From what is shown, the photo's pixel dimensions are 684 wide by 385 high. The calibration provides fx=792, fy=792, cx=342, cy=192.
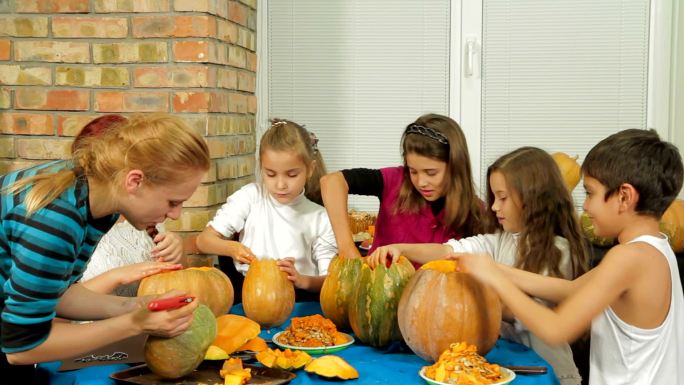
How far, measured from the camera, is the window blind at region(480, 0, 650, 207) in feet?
13.0

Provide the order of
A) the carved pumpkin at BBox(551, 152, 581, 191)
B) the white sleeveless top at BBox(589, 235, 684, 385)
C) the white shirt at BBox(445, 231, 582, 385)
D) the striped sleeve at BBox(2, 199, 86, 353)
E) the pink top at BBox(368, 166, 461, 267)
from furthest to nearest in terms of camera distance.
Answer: the carved pumpkin at BBox(551, 152, 581, 191), the pink top at BBox(368, 166, 461, 267), the white shirt at BBox(445, 231, 582, 385), the white sleeveless top at BBox(589, 235, 684, 385), the striped sleeve at BBox(2, 199, 86, 353)

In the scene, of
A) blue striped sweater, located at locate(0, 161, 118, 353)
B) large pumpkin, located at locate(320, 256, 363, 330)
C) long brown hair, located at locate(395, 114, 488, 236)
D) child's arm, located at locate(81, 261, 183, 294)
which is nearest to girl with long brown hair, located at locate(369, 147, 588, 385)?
long brown hair, located at locate(395, 114, 488, 236)

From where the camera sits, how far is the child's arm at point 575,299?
169 centimetres

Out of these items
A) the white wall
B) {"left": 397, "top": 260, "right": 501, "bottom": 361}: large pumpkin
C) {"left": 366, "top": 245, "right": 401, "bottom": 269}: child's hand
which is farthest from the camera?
the white wall

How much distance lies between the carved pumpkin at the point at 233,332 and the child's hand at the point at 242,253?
0.40 meters

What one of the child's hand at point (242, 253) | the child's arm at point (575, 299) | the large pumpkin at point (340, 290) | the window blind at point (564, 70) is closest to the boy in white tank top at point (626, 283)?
the child's arm at point (575, 299)

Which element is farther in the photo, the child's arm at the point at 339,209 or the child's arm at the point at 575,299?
the child's arm at the point at 339,209

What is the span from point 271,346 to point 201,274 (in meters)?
0.24

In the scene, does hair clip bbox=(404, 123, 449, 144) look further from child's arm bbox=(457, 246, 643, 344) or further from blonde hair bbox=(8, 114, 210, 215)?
blonde hair bbox=(8, 114, 210, 215)

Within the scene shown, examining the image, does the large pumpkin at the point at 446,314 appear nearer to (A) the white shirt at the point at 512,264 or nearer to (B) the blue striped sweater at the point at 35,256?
(A) the white shirt at the point at 512,264

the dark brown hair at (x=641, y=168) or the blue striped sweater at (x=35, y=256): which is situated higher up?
the dark brown hair at (x=641, y=168)

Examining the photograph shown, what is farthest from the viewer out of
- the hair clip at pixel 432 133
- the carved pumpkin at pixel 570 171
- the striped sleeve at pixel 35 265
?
the carved pumpkin at pixel 570 171

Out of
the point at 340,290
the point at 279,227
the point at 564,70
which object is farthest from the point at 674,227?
the point at 340,290

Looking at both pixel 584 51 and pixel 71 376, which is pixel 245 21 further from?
pixel 71 376
